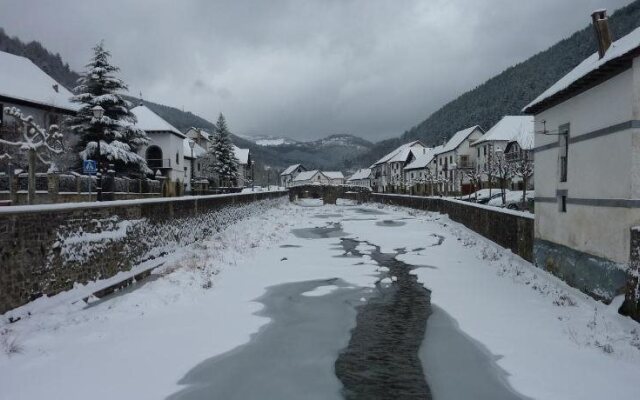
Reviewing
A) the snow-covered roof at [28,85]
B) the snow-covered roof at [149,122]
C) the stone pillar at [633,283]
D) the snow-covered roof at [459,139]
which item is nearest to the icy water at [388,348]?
the stone pillar at [633,283]

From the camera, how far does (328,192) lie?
7612 centimetres

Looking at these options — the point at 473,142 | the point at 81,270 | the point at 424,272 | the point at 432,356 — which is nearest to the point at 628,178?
the point at 432,356

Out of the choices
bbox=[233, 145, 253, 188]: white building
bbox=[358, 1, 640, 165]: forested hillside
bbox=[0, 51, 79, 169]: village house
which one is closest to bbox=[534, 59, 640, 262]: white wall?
bbox=[0, 51, 79, 169]: village house

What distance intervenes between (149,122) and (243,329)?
137ft

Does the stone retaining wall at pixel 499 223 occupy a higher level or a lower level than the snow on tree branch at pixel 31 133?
lower

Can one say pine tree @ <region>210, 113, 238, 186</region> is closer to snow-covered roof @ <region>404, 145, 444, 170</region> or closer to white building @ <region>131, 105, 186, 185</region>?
white building @ <region>131, 105, 186, 185</region>

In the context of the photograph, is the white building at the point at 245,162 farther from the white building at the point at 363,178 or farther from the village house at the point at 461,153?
the white building at the point at 363,178

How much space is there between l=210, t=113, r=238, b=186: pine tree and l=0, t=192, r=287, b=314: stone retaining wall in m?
42.8

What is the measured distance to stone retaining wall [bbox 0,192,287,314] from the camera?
25.6 feet

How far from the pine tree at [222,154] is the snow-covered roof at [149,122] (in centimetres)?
1199

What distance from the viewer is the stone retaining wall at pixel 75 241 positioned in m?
7.82

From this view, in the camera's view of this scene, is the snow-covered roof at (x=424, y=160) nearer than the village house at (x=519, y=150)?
No

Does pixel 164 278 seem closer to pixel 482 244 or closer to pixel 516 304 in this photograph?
pixel 516 304

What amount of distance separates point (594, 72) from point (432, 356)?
6.75 metres
